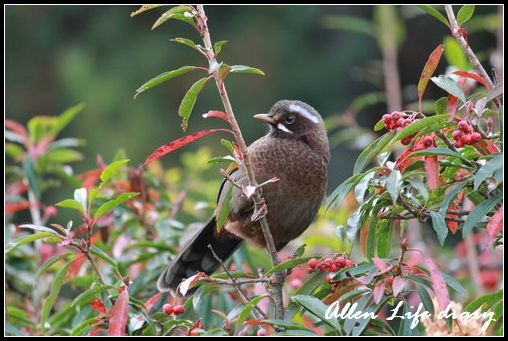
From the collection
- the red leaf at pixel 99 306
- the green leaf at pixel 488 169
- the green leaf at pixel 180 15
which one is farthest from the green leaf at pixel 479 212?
the red leaf at pixel 99 306

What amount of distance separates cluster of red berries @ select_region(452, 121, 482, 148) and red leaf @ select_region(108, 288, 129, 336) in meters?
1.26

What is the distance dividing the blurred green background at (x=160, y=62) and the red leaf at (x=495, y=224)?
319 inches

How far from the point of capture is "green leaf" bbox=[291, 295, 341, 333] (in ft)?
9.44

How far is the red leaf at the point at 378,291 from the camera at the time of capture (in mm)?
2805

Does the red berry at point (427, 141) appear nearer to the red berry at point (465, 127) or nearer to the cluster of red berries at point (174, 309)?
the red berry at point (465, 127)

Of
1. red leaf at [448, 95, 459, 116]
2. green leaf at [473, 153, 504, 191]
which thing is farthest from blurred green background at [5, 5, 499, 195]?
green leaf at [473, 153, 504, 191]

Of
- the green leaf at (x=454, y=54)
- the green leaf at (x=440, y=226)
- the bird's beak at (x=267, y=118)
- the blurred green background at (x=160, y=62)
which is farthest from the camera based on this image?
the blurred green background at (x=160, y=62)

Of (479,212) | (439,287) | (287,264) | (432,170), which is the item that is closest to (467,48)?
(432,170)

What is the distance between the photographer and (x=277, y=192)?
4.14 meters

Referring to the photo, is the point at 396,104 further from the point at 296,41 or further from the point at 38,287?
the point at 296,41

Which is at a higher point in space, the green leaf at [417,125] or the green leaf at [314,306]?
the green leaf at [417,125]

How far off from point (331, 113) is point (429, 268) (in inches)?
343

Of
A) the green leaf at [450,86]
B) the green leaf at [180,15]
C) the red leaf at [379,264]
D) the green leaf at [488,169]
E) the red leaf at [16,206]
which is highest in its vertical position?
the green leaf at [180,15]

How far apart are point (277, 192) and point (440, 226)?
4.42ft
